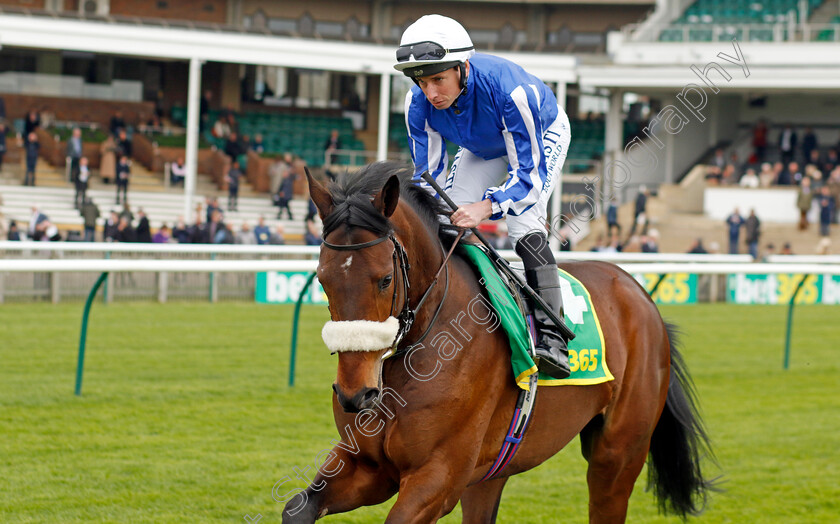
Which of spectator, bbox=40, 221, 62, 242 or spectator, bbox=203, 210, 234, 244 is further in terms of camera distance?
spectator, bbox=203, 210, 234, 244

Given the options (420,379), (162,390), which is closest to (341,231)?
(420,379)

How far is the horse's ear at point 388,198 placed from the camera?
98.3 inches

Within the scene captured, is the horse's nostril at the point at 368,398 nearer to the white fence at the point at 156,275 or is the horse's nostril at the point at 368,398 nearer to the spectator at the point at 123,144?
the white fence at the point at 156,275

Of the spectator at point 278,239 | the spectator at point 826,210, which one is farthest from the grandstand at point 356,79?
the spectator at point 278,239

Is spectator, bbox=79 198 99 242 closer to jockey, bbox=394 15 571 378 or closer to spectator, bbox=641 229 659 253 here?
spectator, bbox=641 229 659 253

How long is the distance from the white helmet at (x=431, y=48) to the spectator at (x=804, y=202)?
1783 centimetres

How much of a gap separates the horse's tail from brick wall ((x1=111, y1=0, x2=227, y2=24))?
968 inches

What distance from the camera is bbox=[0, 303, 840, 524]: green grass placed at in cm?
417

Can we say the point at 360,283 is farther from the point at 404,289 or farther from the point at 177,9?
the point at 177,9

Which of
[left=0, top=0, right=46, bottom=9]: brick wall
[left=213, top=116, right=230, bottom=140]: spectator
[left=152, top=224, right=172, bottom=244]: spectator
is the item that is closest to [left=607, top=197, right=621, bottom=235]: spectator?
[left=152, top=224, right=172, bottom=244]: spectator

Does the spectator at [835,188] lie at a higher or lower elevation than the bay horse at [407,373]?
higher

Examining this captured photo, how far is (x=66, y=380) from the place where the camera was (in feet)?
21.7

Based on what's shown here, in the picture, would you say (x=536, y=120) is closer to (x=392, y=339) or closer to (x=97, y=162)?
(x=392, y=339)

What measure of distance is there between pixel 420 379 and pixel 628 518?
1.99 m
